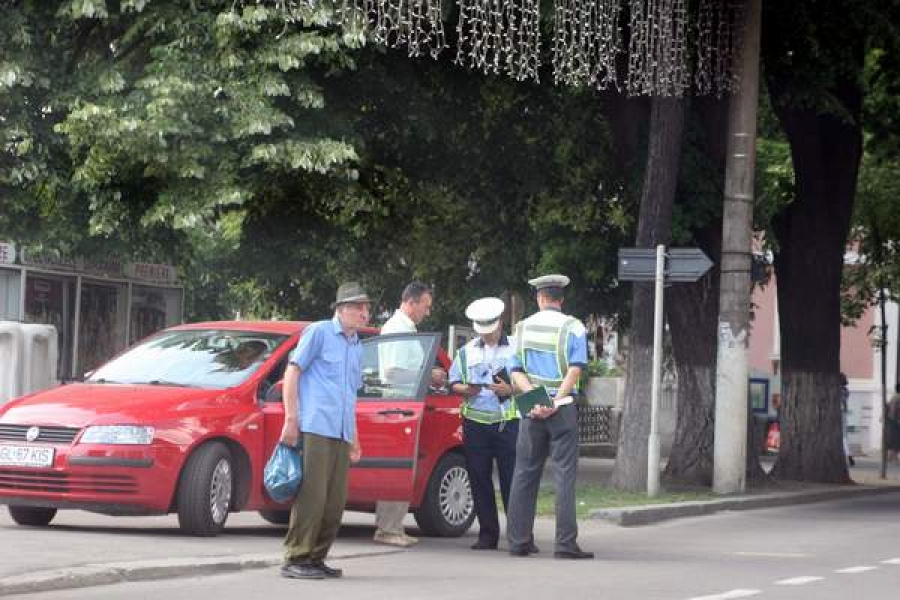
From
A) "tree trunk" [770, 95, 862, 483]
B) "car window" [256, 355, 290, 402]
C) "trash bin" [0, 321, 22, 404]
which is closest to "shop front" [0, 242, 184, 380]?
"trash bin" [0, 321, 22, 404]

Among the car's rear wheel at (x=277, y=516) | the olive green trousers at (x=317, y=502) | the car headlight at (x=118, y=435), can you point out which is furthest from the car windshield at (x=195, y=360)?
the olive green trousers at (x=317, y=502)

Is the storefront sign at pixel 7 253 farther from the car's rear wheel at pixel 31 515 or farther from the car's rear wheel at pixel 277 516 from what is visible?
the car's rear wheel at pixel 31 515

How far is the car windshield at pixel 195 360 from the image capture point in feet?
48.5

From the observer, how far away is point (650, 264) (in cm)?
2044

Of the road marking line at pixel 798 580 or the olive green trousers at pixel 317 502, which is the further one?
the road marking line at pixel 798 580

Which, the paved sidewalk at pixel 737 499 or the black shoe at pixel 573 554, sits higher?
the paved sidewalk at pixel 737 499

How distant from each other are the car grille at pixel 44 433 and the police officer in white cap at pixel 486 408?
8.73 ft

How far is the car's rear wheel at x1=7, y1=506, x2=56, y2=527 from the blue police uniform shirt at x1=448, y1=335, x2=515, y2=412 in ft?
9.99

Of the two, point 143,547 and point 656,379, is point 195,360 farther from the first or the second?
point 656,379

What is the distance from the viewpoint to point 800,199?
1019 inches

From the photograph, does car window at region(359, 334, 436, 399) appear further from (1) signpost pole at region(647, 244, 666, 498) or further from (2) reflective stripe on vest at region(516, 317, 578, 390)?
(1) signpost pole at region(647, 244, 666, 498)

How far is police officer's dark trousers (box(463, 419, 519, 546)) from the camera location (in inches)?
570

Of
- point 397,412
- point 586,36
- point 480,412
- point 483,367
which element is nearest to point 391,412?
point 397,412

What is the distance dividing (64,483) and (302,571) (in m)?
2.54
